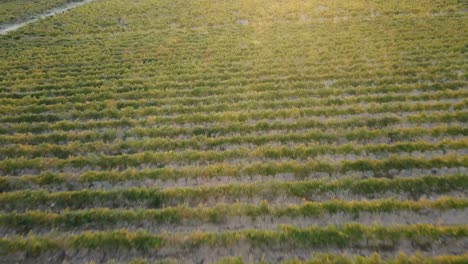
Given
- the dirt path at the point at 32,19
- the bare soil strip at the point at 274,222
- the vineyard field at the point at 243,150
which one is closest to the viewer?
the vineyard field at the point at 243,150

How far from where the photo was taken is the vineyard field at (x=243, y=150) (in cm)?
724

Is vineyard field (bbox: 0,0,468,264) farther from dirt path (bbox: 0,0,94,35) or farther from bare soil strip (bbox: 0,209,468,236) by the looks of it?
dirt path (bbox: 0,0,94,35)

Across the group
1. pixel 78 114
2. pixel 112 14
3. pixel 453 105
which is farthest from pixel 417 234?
pixel 112 14

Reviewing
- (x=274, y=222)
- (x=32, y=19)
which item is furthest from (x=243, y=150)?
(x=32, y=19)

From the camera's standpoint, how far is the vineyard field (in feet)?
23.8

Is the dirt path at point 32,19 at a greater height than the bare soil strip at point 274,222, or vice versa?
the dirt path at point 32,19

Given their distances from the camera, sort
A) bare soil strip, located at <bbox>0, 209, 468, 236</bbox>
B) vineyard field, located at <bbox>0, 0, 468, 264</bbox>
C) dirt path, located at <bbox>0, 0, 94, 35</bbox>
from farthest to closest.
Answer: dirt path, located at <bbox>0, 0, 94, 35</bbox> → bare soil strip, located at <bbox>0, 209, 468, 236</bbox> → vineyard field, located at <bbox>0, 0, 468, 264</bbox>

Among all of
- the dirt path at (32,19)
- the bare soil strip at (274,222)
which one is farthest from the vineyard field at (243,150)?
the dirt path at (32,19)

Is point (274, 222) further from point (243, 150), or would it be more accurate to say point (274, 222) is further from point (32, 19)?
point (32, 19)

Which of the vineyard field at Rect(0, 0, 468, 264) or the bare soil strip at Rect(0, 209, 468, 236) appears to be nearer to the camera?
the vineyard field at Rect(0, 0, 468, 264)

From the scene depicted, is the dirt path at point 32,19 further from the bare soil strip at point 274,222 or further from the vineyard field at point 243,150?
the bare soil strip at point 274,222

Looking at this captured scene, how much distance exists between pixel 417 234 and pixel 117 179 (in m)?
8.56

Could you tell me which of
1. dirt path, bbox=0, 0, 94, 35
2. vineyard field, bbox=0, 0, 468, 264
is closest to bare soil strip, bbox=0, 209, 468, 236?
vineyard field, bbox=0, 0, 468, 264

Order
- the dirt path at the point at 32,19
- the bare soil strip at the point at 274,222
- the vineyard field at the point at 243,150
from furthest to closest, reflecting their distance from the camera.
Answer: the dirt path at the point at 32,19
the bare soil strip at the point at 274,222
the vineyard field at the point at 243,150
